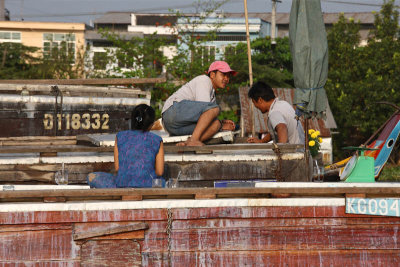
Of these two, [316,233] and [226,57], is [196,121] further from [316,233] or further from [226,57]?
[226,57]

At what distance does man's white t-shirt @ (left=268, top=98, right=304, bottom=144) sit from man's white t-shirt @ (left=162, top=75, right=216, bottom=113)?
0.73m

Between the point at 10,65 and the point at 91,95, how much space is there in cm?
2232

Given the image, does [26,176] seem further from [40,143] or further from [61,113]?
[61,113]

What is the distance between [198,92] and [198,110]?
34cm

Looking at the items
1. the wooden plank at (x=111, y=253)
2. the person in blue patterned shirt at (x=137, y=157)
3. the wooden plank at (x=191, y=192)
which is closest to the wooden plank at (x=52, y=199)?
the wooden plank at (x=191, y=192)

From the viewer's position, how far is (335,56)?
83.2 feet

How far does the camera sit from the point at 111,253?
14.6 ft

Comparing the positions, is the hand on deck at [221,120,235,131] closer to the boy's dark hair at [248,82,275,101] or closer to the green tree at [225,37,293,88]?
the boy's dark hair at [248,82,275,101]

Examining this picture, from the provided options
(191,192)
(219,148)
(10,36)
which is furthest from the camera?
(10,36)

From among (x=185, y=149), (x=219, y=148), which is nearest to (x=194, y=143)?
(x=185, y=149)

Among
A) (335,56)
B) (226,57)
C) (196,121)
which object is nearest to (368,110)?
(335,56)

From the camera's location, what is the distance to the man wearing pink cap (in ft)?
21.1

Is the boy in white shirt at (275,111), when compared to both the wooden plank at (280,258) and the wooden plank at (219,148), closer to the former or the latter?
the wooden plank at (219,148)

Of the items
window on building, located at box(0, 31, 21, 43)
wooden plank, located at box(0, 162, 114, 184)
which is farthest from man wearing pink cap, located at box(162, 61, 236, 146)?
window on building, located at box(0, 31, 21, 43)
